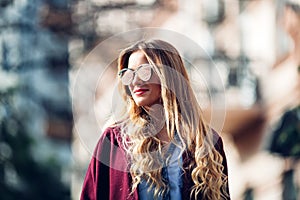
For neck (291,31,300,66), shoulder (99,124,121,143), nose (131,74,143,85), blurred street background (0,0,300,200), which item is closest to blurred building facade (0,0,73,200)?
blurred street background (0,0,300,200)

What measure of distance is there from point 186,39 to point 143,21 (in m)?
11.4

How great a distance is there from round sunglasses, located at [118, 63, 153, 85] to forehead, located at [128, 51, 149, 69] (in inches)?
0.8

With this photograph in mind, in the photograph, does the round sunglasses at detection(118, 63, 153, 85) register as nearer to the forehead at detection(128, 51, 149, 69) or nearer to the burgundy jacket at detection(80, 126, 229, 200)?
the forehead at detection(128, 51, 149, 69)

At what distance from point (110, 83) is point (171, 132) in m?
9.18

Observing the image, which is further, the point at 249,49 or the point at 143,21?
the point at 249,49

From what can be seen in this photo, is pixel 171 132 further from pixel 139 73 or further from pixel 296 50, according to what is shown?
pixel 296 50

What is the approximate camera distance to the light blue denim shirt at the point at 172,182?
2.76 m

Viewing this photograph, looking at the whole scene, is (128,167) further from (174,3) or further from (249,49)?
(174,3)

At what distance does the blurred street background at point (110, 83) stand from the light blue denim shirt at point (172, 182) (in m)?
6.06

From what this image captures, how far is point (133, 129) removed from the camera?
281 centimetres

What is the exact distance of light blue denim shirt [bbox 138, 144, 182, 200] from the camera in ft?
9.04

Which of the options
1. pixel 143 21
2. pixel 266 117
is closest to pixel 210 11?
pixel 266 117

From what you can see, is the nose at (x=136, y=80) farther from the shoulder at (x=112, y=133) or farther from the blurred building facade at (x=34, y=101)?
the blurred building facade at (x=34, y=101)

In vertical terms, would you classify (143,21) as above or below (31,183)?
above
